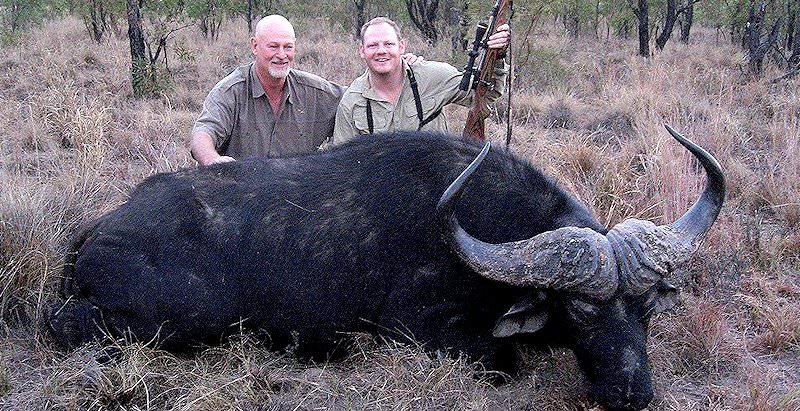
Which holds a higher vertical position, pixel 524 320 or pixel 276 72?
pixel 276 72

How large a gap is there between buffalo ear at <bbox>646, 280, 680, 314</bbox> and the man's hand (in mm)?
2477

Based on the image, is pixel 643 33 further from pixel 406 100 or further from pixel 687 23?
pixel 406 100

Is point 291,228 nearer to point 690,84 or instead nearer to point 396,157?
point 396,157

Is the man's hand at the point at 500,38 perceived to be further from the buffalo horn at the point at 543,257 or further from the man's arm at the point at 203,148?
the buffalo horn at the point at 543,257

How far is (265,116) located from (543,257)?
3415mm

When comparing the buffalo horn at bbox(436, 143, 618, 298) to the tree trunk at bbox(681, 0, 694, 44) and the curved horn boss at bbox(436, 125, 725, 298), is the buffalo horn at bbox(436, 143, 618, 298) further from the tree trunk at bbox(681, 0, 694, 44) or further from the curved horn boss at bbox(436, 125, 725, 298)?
the tree trunk at bbox(681, 0, 694, 44)

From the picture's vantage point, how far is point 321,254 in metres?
4.11

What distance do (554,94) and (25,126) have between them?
6.76m

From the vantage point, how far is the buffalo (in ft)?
13.1

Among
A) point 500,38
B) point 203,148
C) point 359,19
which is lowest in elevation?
point 203,148

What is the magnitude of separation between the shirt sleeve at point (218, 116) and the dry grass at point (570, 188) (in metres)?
0.74

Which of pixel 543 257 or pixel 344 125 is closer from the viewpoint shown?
pixel 543 257

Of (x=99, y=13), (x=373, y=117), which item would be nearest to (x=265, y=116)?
(x=373, y=117)

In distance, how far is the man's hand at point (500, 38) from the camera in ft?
17.9
